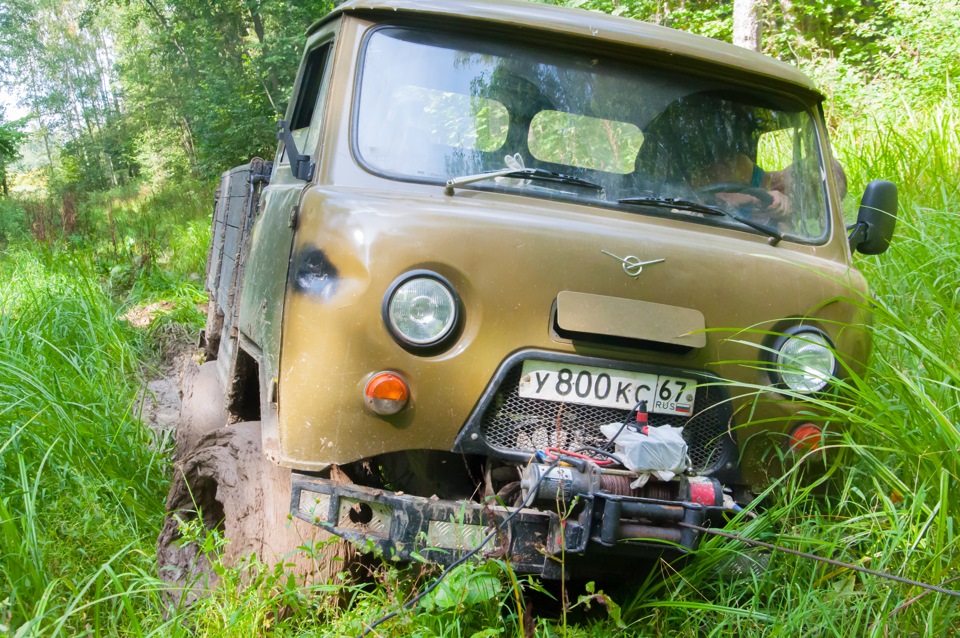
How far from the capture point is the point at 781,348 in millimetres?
2684

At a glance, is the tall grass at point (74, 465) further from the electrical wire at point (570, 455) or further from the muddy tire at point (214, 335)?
the electrical wire at point (570, 455)

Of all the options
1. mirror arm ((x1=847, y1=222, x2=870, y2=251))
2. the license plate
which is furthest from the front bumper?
mirror arm ((x1=847, y1=222, x2=870, y2=251))

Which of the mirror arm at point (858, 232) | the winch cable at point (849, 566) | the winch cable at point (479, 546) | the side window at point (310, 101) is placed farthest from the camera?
the mirror arm at point (858, 232)

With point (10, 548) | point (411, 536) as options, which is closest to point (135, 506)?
point (10, 548)

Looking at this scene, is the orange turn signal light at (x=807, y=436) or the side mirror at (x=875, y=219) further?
the side mirror at (x=875, y=219)

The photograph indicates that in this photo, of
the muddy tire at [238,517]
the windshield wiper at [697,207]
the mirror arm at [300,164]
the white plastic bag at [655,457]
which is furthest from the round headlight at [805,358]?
the mirror arm at [300,164]

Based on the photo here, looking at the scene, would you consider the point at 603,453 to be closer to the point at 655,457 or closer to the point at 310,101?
the point at 655,457

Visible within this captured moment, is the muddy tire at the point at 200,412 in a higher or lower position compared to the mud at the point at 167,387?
higher

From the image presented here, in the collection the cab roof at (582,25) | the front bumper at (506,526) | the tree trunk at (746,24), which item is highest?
the tree trunk at (746,24)

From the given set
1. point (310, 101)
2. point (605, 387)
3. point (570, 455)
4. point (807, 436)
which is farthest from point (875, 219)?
point (310, 101)

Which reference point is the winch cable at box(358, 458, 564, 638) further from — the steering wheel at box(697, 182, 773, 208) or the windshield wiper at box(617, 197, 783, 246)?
the steering wheel at box(697, 182, 773, 208)

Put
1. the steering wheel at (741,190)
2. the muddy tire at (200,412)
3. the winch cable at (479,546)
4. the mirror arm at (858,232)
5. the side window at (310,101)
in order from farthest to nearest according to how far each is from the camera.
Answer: the muddy tire at (200,412)
the mirror arm at (858,232)
the side window at (310,101)
the steering wheel at (741,190)
the winch cable at (479,546)

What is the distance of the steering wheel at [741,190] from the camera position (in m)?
3.07

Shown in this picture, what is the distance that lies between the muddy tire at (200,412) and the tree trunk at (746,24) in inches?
299
